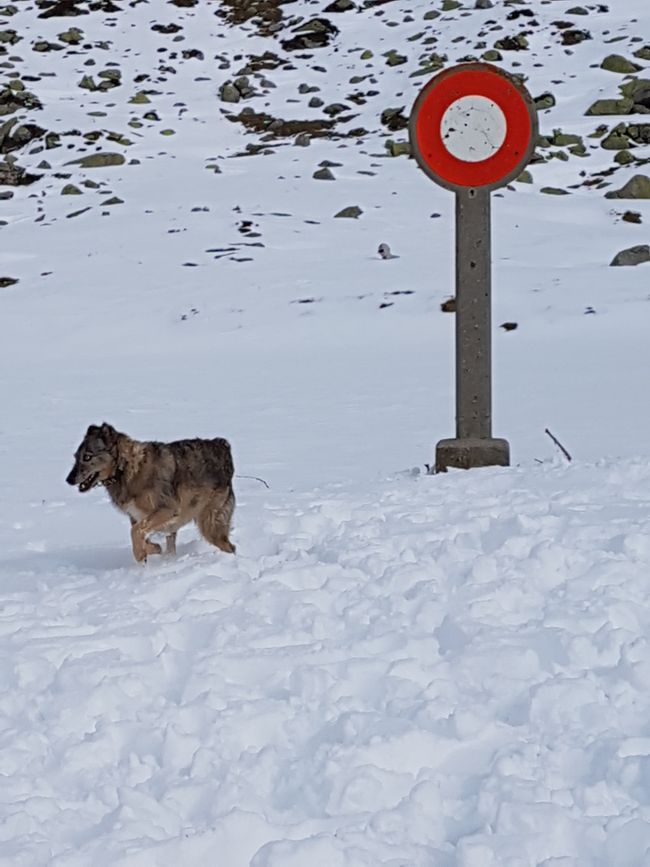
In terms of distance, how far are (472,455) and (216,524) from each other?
2015mm

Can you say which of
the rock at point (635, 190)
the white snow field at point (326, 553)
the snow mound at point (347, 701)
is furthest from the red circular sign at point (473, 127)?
the rock at point (635, 190)

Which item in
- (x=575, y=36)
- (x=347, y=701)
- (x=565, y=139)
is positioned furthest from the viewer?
(x=575, y=36)

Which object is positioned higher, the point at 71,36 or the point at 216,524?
the point at 71,36

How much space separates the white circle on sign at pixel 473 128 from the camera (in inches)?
252

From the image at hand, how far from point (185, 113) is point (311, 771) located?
3015 cm

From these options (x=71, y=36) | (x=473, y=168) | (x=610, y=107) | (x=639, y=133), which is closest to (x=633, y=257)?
(x=473, y=168)

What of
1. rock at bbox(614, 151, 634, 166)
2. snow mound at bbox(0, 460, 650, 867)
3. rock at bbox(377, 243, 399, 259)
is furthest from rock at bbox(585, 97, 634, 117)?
snow mound at bbox(0, 460, 650, 867)

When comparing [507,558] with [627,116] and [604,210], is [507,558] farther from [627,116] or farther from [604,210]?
[627,116]

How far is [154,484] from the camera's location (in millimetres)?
5195

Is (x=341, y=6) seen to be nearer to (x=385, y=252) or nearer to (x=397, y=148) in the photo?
(x=397, y=148)

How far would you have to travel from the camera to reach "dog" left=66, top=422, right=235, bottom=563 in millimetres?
5156

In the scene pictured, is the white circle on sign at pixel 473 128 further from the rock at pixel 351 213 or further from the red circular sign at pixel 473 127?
the rock at pixel 351 213

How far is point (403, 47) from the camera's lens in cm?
3406

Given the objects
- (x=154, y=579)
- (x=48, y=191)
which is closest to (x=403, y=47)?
(x=48, y=191)
